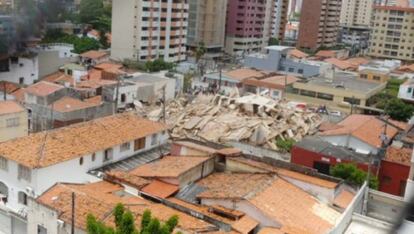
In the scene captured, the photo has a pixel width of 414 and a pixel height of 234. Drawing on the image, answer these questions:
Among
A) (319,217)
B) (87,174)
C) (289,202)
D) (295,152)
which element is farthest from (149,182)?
(295,152)

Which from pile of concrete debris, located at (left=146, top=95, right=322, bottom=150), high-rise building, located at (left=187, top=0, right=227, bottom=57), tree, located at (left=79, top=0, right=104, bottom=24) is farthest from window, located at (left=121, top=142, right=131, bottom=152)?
high-rise building, located at (left=187, top=0, right=227, bottom=57)

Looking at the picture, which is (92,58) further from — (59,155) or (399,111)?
(59,155)

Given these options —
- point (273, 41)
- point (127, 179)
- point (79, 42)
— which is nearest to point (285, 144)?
point (127, 179)

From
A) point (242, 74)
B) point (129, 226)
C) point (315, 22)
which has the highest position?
point (315, 22)

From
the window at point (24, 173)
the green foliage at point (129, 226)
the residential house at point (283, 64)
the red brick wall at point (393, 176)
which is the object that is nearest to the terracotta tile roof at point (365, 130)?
the red brick wall at point (393, 176)

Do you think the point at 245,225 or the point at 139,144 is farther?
the point at 139,144

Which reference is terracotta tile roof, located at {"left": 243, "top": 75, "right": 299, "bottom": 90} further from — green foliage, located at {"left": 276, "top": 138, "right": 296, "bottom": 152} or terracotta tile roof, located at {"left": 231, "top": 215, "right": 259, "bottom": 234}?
terracotta tile roof, located at {"left": 231, "top": 215, "right": 259, "bottom": 234}

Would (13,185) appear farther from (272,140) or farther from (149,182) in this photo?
(272,140)

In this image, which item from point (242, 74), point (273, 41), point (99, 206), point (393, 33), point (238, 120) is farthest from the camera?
point (273, 41)
